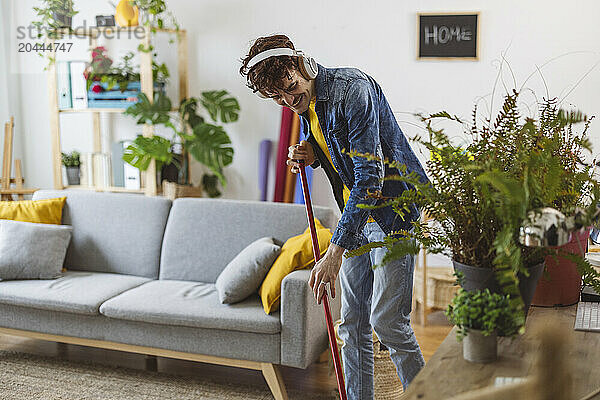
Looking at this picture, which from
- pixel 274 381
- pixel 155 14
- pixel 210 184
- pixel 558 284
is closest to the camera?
pixel 558 284

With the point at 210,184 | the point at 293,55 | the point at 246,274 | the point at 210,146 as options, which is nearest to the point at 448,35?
the point at 210,146

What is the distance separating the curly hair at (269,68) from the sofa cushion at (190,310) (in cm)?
125

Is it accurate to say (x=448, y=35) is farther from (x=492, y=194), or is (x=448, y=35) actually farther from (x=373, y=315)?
(x=492, y=194)

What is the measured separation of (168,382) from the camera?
3.07 metres

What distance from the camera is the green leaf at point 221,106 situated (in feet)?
14.9

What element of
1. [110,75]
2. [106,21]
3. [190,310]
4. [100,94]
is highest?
[106,21]

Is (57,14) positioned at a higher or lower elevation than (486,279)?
higher

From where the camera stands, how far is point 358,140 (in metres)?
1.85

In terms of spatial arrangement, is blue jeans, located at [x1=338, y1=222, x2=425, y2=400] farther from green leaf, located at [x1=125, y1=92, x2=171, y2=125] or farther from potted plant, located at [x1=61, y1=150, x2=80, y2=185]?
potted plant, located at [x1=61, y1=150, x2=80, y2=185]

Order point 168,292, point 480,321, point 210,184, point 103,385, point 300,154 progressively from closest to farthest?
point 480,321 < point 300,154 < point 103,385 < point 168,292 < point 210,184

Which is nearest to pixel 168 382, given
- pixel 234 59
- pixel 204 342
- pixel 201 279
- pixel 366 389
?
pixel 204 342

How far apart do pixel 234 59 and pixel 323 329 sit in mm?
2432

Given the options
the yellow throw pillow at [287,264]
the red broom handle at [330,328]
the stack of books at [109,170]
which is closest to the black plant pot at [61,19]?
the stack of books at [109,170]

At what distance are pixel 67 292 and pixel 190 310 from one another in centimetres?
68
